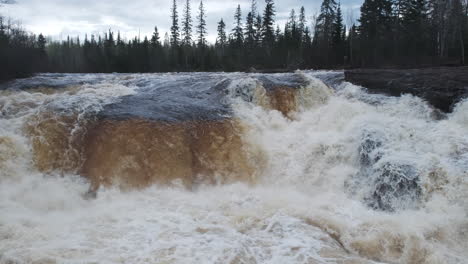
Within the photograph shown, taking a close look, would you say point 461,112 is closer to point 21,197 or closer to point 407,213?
point 407,213

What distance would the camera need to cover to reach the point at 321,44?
121 feet

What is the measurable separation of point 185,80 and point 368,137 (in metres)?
7.76

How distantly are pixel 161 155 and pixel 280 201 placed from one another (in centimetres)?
298

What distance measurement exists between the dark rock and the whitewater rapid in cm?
39

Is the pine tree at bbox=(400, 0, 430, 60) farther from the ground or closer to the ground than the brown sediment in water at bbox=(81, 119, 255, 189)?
farther from the ground

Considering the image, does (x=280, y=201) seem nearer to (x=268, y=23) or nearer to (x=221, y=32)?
(x=268, y=23)

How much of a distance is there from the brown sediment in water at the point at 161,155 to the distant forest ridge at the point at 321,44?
43.4 feet

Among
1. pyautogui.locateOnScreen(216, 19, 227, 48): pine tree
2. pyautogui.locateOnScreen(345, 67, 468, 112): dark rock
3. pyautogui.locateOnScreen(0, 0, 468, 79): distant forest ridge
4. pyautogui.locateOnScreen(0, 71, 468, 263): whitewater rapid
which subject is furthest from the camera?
pyautogui.locateOnScreen(216, 19, 227, 48): pine tree

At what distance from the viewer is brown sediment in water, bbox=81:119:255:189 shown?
7730 mm

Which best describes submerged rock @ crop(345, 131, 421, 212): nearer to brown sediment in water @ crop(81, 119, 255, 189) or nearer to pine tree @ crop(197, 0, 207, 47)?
brown sediment in water @ crop(81, 119, 255, 189)

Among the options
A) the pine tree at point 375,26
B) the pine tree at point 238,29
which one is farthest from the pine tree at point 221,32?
the pine tree at point 375,26

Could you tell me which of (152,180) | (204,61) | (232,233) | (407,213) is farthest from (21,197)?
(204,61)

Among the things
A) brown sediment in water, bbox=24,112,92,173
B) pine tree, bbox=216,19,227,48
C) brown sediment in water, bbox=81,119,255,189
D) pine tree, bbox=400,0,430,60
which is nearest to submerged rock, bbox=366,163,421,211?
brown sediment in water, bbox=81,119,255,189

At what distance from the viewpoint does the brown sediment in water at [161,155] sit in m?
7.73
